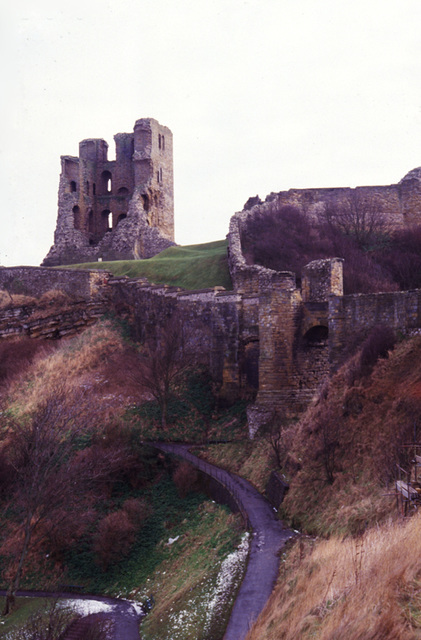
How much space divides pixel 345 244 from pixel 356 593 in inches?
991

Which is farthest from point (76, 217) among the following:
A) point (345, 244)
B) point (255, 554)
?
point (255, 554)

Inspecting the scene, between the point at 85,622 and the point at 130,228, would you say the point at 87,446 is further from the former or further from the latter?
the point at 130,228

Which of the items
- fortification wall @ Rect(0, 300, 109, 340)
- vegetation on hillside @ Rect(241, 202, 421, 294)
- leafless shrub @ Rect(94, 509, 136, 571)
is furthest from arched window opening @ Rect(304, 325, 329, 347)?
fortification wall @ Rect(0, 300, 109, 340)

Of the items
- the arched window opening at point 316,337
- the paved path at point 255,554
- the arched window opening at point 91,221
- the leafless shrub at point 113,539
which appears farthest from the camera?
the arched window opening at point 91,221

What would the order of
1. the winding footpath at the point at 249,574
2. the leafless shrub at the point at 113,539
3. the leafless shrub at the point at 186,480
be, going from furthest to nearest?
the leafless shrub at the point at 186,480 → the leafless shrub at the point at 113,539 → the winding footpath at the point at 249,574

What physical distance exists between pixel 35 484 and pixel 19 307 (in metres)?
19.2

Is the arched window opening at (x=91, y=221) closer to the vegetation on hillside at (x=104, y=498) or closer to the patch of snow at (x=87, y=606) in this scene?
the vegetation on hillside at (x=104, y=498)

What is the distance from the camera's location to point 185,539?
15469mm

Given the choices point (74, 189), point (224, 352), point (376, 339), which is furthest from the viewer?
point (74, 189)

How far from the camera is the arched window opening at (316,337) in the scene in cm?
2034

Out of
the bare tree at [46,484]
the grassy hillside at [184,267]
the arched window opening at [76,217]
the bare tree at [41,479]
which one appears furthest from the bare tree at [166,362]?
the arched window opening at [76,217]

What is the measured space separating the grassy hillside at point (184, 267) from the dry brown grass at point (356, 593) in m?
20.9

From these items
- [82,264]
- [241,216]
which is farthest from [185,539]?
[82,264]

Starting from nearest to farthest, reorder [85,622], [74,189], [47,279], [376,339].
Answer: [85,622] < [376,339] < [47,279] < [74,189]
